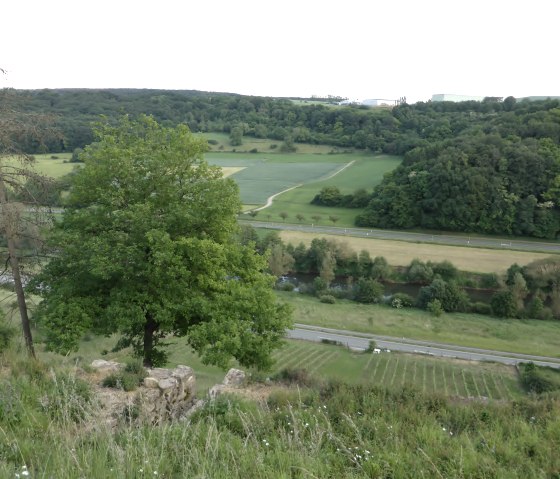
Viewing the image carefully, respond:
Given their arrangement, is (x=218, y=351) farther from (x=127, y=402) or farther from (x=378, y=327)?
(x=378, y=327)

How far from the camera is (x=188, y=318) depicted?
12.5m

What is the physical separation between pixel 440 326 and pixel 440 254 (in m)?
15.3

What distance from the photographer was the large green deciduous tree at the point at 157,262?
38.6 feet

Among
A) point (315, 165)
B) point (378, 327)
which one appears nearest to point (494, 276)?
point (378, 327)

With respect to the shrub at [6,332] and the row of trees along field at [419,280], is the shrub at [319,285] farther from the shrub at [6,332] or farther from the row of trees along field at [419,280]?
the shrub at [6,332]

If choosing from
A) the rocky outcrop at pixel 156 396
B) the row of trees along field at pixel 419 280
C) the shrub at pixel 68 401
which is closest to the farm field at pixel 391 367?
the row of trees along field at pixel 419 280

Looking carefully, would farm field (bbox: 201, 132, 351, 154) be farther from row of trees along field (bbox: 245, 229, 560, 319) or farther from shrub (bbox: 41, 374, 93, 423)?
shrub (bbox: 41, 374, 93, 423)

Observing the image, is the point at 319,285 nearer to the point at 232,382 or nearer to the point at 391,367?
the point at 391,367

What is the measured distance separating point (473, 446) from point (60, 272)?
1141cm

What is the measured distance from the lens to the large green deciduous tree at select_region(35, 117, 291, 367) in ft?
38.6

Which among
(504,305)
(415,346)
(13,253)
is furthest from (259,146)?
(13,253)

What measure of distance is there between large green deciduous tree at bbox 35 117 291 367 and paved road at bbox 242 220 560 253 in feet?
133

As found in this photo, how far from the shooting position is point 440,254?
150ft

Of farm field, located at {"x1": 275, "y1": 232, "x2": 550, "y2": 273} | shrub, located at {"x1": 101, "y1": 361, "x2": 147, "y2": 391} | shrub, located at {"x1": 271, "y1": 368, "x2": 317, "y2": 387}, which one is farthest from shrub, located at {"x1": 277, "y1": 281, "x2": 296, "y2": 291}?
shrub, located at {"x1": 101, "y1": 361, "x2": 147, "y2": 391}
